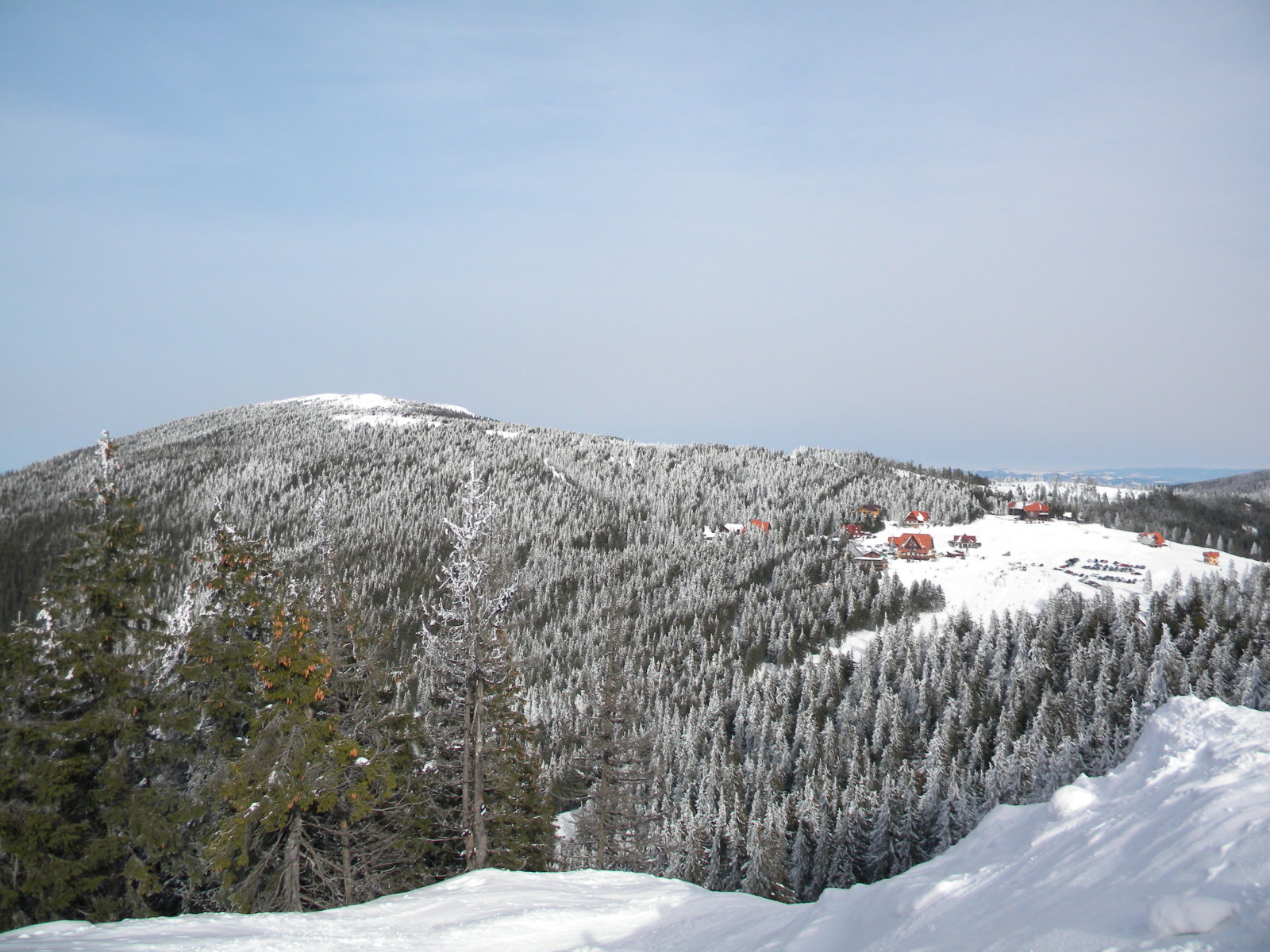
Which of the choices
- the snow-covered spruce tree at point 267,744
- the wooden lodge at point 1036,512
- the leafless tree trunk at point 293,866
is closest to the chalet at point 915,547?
the wooden lodge at point 1036,512

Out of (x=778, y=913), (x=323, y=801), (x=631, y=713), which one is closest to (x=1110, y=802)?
(x=778, y=913)

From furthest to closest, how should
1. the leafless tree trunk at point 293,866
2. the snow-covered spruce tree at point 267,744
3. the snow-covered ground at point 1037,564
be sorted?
the snow-covered ground at point 1037,564 < the leafless tree trunk at point 293,866 < the snow-covered spruce tree at point 267,744

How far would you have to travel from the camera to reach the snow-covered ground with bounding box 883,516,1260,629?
414ft

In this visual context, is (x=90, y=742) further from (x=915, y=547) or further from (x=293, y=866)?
(x=915, y=547)

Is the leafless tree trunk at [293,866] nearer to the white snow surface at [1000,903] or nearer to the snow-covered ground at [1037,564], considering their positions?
the white snow surface at [1000,903]

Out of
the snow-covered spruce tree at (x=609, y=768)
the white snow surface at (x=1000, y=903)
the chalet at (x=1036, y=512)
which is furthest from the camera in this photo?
the chalet at (x=1036, y=512)

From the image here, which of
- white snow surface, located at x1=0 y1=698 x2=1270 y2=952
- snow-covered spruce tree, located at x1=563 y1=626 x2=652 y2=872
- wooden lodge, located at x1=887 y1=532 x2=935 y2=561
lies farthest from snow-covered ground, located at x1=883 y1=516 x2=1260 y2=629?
white snow surface, located at x1=0 y1=698 x2=1270 y2=952

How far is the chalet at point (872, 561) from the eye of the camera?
15325 centimetres

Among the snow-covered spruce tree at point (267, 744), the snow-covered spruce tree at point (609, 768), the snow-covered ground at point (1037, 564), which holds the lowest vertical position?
the snow-covered ground at point (1037, 564)

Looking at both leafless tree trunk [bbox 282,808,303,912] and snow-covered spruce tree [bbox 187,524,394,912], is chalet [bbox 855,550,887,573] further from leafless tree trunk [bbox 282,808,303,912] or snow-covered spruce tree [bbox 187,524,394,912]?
leafless tree trunk [bbox 282,808,303,912]

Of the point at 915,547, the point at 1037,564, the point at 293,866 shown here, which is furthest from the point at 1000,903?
the point at 915,547

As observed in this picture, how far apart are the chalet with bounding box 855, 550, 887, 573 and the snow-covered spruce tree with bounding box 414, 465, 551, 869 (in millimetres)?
143256

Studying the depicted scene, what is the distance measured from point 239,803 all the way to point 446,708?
6.40 metres

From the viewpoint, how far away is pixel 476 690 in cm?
1791
